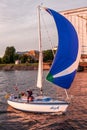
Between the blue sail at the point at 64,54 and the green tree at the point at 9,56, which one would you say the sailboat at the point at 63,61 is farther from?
the green tree at the point at 9,56

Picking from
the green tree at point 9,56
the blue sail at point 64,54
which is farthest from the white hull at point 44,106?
the green tree at point 9,56

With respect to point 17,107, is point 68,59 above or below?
above

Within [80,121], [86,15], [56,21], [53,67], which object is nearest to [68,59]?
[53,67]

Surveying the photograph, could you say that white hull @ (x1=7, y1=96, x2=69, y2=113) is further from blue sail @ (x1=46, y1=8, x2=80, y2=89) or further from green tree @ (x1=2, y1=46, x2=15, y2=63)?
green tree @ (x1=2, y1=46, x2=15, y2=63)

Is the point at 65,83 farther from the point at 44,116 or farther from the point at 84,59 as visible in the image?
the point at 84,59

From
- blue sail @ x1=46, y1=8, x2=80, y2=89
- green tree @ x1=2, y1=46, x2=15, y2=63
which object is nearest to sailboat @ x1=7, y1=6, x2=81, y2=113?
blue sail @ x1=46, y1=8, x2=80, y2=89

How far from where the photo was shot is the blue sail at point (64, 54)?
2733 cm

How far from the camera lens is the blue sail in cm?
2733

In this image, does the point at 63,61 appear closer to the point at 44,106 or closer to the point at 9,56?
the point at 44,106

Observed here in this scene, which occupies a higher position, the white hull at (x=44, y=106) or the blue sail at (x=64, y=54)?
the blue sail at (x=64, y=54)

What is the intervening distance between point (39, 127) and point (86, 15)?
332 feet

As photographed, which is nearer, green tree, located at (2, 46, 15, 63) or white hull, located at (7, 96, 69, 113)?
white hull, located at (7, 96, 69, 113)

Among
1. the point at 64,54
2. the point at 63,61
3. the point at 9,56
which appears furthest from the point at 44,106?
the point at 9,56

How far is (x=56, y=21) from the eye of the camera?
27.7 metres
